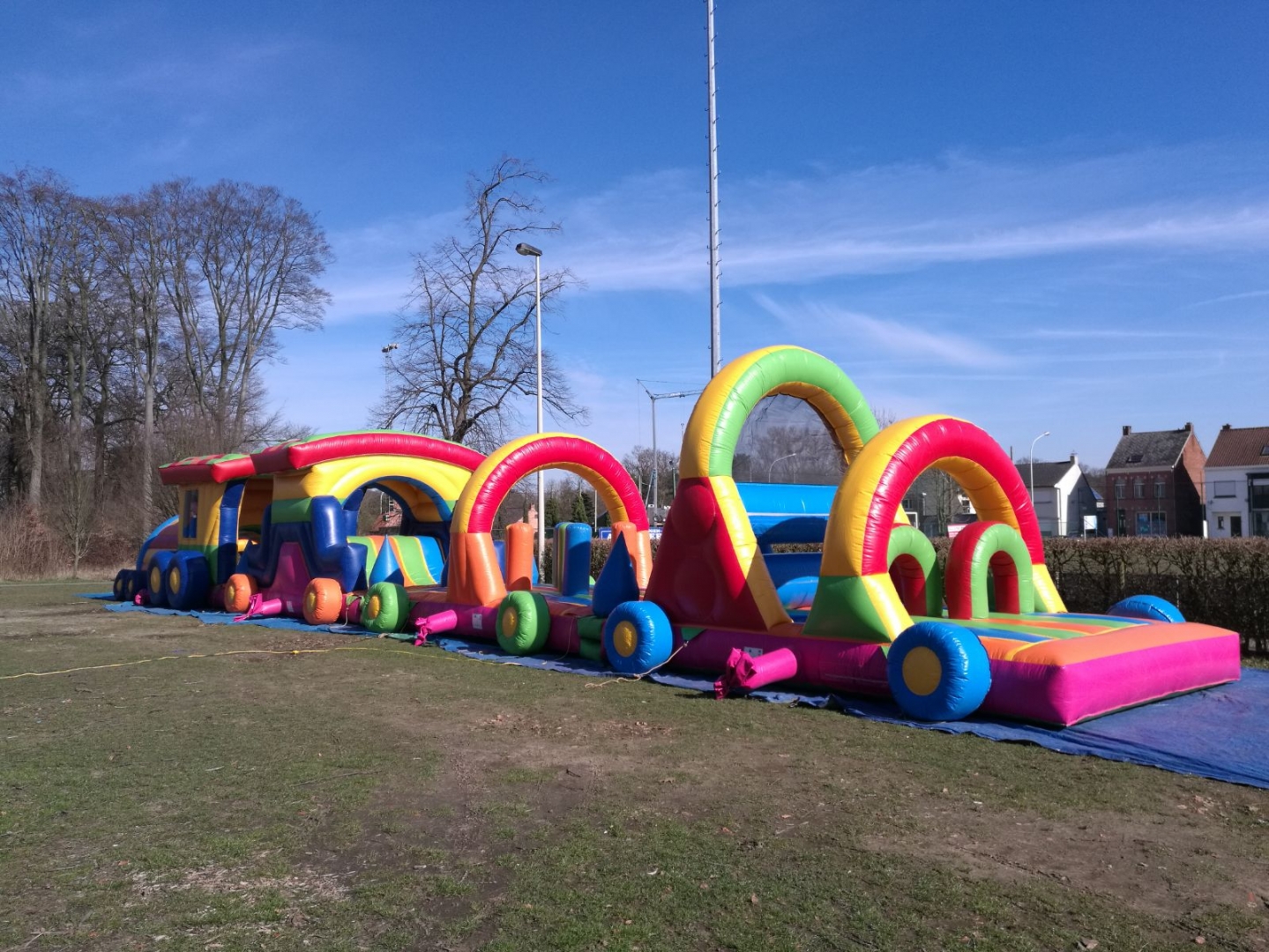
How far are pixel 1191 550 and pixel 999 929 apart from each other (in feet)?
29.8

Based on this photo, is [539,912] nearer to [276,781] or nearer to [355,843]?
[355,843]

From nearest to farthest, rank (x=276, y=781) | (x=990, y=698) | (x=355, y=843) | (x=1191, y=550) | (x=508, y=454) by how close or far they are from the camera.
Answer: (x=355, y=843)
(x=276, y=781)
(x=990, y=698)
(x=1191, y=550)
(x=508, y=454)

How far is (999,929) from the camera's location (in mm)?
3457

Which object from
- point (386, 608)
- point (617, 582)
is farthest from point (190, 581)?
point (617, 582)

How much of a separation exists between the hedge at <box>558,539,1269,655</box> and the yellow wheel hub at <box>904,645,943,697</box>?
561 cm

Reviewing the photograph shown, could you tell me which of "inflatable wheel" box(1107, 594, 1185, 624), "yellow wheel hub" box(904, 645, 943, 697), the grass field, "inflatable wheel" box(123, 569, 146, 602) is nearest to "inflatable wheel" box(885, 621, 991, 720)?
"yellow wheel hub" box(904, 645, 943, 697)

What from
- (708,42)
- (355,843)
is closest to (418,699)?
(355,843)

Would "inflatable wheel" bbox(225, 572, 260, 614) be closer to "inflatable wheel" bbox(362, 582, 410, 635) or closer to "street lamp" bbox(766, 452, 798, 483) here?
"inflatable wheel" bbox(362, 582, 410, 635)

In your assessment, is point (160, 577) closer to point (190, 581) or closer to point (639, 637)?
point (190, 581)

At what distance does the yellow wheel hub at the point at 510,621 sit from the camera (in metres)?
10.5

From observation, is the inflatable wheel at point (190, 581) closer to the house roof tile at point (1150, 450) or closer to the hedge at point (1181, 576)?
the hedge at point (1181, 576)

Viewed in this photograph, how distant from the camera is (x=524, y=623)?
10.4 m

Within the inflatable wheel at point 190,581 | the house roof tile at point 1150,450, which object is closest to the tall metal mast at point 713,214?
the inflatable wheel at point 190,581

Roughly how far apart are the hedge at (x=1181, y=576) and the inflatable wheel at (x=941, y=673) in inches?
206
